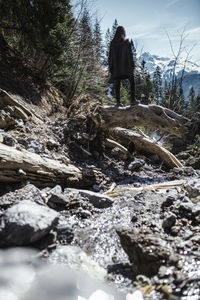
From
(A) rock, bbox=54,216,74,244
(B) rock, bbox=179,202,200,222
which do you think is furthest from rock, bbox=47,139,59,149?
(B) rock, bbox=179,202,200,222

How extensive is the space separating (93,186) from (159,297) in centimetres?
387

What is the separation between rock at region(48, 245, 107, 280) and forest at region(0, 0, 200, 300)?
0.5 inches

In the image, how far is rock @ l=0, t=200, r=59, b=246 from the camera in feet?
8.21

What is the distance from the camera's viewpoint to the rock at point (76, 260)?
238cm

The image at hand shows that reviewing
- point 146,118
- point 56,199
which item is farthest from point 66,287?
point 146,118

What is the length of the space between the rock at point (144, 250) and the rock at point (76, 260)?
395mm

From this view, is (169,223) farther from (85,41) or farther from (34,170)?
(85,41)

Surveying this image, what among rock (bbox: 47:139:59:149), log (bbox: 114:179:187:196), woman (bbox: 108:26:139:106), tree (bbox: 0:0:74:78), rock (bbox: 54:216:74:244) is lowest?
log (bbox: 114:179:187:196)

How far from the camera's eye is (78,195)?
452 cm

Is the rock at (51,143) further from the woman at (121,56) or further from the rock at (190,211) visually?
the rock at (190,211)

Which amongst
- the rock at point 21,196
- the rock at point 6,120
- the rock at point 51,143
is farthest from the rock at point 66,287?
the rock at point 6,120

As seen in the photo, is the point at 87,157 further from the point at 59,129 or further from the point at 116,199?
the point at 116,199

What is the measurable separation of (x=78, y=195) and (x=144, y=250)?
7.84 feet

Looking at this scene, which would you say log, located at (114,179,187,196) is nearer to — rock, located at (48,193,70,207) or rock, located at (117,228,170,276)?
rock, located at (48,193,70,207)
